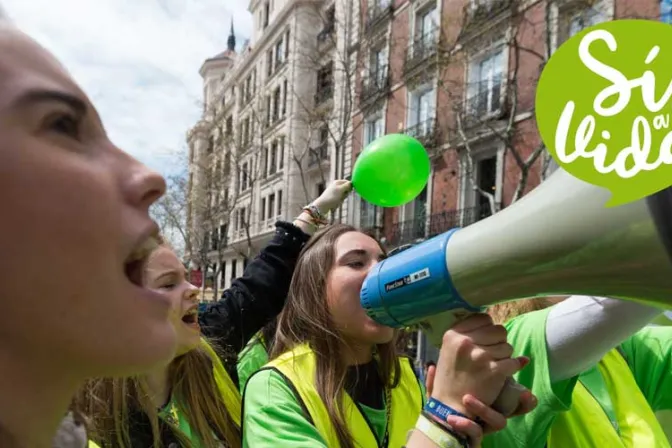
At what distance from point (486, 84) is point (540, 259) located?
12845 mm

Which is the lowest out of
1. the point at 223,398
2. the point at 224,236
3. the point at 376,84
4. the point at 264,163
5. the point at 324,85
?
the point at 223,398

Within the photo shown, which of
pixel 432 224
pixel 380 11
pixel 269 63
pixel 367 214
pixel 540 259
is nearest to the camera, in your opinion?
pixel 540 259

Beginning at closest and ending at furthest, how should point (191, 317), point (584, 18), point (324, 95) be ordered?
1. point (191, 317)
2. point (584, 18)
3. point (324, 95)

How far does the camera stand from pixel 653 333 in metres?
1.71

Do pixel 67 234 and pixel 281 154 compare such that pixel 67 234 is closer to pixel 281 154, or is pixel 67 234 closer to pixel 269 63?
pixel 281 154

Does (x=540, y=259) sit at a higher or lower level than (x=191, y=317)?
higher


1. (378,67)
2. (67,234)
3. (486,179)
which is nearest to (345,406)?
(67,234)

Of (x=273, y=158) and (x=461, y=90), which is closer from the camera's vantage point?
(x=461, y=90)

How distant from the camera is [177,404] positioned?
189cm

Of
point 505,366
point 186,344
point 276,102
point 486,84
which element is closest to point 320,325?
point 186,344

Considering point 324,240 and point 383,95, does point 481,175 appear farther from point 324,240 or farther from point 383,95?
point 324,240

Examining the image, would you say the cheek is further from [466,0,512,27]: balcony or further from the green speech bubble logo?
[466,0,512,27]: balcony

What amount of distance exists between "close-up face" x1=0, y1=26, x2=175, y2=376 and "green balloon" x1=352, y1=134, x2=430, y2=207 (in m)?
2.25

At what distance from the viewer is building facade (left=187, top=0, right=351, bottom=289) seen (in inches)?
783
